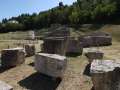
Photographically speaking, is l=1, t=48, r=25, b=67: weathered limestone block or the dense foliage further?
the dense foliage

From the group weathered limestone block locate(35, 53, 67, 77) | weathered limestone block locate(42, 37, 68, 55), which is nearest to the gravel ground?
weathered limestone block locate(35, 53, 67, 77)

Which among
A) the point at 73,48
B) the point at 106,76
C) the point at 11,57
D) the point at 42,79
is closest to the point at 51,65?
the point at 42,79

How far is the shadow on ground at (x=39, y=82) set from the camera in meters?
17.6

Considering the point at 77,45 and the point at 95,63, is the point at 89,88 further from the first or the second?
the point at 77,45

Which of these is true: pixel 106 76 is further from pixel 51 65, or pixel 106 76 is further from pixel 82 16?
pixel 82 16

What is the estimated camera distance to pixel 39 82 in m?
18.3

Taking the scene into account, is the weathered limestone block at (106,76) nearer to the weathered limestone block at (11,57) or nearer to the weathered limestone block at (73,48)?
the weathered limestone block at (11,57)

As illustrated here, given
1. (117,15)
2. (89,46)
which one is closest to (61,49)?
(89,46)

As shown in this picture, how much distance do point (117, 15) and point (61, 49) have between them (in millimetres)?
53649

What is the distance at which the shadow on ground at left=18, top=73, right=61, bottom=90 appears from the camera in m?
17.6

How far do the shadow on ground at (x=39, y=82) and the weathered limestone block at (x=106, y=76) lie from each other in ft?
10.1

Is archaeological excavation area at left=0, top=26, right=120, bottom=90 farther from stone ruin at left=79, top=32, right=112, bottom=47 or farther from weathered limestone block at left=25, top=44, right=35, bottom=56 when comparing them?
stone ruin at left=79, top=32, right=112, bottom=47

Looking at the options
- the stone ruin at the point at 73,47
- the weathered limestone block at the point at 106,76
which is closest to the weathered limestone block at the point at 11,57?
the stone ruin at the point at 73,47

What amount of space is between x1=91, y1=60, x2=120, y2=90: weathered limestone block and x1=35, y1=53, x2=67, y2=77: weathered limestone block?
8.80ft
